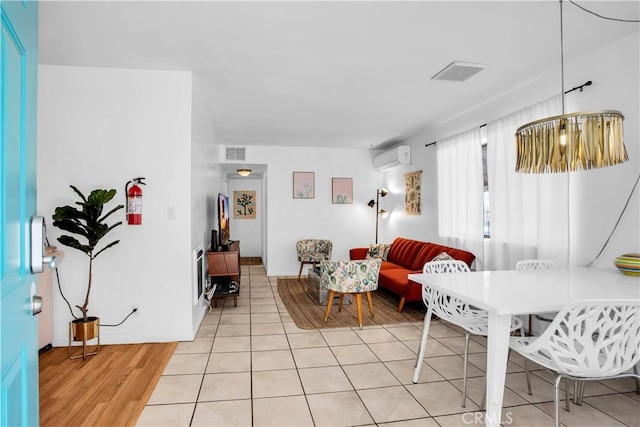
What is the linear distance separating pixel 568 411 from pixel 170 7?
3472mm

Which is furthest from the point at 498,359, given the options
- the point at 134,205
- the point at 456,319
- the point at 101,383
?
the point at 134,205

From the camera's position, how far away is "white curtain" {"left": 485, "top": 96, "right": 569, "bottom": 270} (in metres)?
3.18

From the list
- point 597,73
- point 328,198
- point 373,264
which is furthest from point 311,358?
point 328,198

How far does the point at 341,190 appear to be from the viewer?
7.07 m

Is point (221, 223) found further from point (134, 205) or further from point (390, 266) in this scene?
point (390, 266)

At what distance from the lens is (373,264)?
3.86 meters

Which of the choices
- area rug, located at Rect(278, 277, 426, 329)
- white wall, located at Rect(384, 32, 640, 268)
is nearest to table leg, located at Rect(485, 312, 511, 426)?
white wall, located at Rect(384, 32, 640, 268)

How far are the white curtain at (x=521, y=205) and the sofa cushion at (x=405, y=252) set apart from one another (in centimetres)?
124

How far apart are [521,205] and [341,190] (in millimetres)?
3826

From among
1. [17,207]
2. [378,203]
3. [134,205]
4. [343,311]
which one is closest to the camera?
[17,207]

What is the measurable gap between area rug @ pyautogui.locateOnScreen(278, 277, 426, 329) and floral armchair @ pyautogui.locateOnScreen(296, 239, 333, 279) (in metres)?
0.93

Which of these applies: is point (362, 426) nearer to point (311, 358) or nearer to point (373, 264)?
point (311, 358)

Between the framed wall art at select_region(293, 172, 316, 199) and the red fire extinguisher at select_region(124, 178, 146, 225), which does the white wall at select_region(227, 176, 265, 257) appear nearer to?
the framed wall art at select_region(293, 172, 316, 199)

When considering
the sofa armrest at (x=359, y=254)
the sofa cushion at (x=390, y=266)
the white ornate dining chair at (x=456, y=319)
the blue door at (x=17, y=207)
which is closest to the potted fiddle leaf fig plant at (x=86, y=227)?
the blue door at (x=17, y=207)
